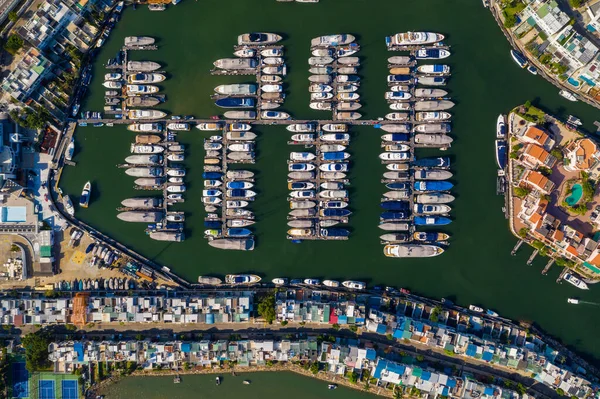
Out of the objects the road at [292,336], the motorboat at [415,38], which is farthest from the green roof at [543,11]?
the road at [292,336]

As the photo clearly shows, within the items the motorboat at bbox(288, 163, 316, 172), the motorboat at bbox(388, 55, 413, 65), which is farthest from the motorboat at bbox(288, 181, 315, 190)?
the motorboat at bbox(388, 55, 413, 65)

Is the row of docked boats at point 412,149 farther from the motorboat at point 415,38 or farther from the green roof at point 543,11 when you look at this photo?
the green roof at point 543,11

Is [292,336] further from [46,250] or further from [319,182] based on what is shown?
[46,250]

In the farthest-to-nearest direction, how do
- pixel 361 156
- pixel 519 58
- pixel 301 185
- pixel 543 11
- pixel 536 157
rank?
pixel 361 156
pixel 301 185
pixel 519 58
pixel 536 157
pixel 543 11

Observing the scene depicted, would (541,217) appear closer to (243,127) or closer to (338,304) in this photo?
(338,304)

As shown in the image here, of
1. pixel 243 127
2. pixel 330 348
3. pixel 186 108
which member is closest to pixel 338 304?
pixel 330 348

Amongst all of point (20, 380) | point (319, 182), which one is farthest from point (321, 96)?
point (20, 380)
